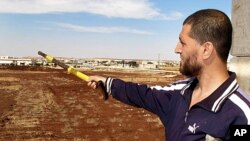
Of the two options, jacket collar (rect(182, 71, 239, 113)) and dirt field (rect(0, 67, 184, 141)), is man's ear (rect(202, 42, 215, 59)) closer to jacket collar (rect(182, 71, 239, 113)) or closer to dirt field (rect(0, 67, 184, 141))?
jacket collar (rect(182, 71, 239, 113))

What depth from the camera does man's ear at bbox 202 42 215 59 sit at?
2.24 metres

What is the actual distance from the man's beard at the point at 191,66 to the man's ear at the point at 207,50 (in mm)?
64

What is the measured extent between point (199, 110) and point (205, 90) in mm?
174

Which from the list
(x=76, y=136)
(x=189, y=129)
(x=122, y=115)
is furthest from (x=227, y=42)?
(x=122, y=115)

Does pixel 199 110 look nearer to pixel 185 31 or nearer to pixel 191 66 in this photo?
pixel 191 66

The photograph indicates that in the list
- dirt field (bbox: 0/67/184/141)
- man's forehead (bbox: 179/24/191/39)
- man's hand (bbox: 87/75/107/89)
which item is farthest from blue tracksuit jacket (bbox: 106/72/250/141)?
dirt field (bbox: 0/67/184/141)

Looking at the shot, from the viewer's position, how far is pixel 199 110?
2199mm

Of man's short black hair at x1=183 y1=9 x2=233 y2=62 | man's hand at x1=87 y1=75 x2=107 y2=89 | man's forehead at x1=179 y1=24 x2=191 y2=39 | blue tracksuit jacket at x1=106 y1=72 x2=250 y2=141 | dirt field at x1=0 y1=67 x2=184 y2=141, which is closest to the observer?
blue tracksuit jacket at x1=106 y1=72 x2=250 y2=141

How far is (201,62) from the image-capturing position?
229cm

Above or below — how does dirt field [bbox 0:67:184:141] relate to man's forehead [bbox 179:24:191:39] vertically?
below

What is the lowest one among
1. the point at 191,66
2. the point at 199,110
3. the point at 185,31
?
the point at 199,110

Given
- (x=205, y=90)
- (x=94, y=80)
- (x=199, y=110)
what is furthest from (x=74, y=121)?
(x=199, y=110)

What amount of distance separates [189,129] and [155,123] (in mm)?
10810

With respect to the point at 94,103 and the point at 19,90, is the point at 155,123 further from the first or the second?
the point at 19,90
